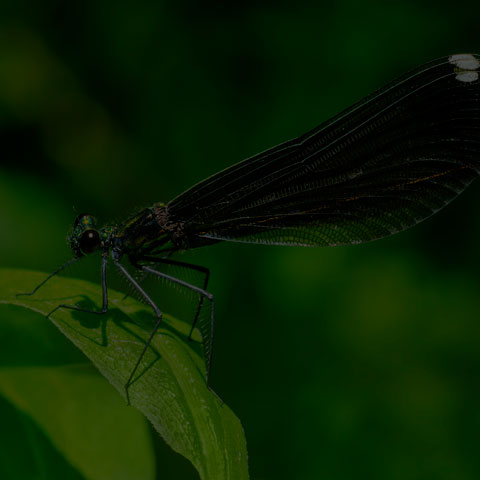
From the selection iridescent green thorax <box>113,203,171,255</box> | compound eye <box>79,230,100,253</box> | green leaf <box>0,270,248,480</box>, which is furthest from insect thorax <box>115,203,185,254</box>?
green leaf <box>0,270,248,480</box>

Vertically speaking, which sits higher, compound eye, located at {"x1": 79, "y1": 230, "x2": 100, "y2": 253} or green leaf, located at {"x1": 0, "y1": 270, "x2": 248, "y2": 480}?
compound eye, located at {"x1": 79, "y1": 230, "x2": 100, "y2": 253}

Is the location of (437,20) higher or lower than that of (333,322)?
higher

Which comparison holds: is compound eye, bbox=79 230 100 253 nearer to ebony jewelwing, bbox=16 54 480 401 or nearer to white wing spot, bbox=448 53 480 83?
ebony jewelwing, bbox=16 54 480 401

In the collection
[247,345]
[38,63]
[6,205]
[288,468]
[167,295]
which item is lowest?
[288,468]

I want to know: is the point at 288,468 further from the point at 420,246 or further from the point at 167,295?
the point at 420,246

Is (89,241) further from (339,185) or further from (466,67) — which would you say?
(466,67)

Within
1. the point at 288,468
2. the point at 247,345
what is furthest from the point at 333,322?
the point at 288,468

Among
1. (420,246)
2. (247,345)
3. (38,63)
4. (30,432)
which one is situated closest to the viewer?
(30,432)
